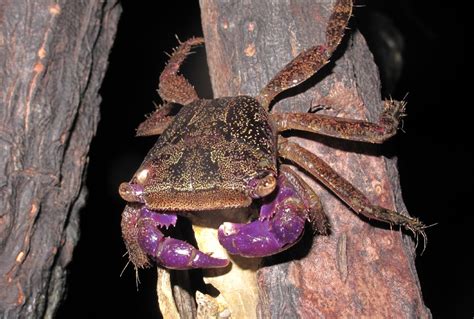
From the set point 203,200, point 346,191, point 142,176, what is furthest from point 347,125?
point 142,176

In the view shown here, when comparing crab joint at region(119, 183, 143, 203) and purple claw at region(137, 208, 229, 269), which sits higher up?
crab joint at region(119, 183, 143, 203)

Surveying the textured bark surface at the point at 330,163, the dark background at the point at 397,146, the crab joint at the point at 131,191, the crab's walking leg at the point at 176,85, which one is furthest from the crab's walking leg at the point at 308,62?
the dark background at the point at 397,146

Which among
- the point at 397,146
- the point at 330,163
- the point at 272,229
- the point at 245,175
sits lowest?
the point at 397,146

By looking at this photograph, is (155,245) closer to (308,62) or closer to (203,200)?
(203,200)

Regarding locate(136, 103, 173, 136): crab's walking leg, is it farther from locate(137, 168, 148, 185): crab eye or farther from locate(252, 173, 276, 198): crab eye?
locate(252, 173, 276, 198): crab eye

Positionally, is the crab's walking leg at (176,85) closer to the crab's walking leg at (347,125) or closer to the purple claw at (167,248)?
the crab's walking leg at (347,125)

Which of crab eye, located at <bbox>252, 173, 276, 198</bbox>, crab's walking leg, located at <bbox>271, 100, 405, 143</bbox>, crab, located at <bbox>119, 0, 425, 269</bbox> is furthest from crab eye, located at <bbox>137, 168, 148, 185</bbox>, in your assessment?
crab's walking leg, located at <bbox>271, 100, 405, 143</bbox>

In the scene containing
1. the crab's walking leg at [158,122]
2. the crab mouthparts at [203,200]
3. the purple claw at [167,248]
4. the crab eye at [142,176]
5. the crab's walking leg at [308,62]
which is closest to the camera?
the crab mouthparts at [203,200]
